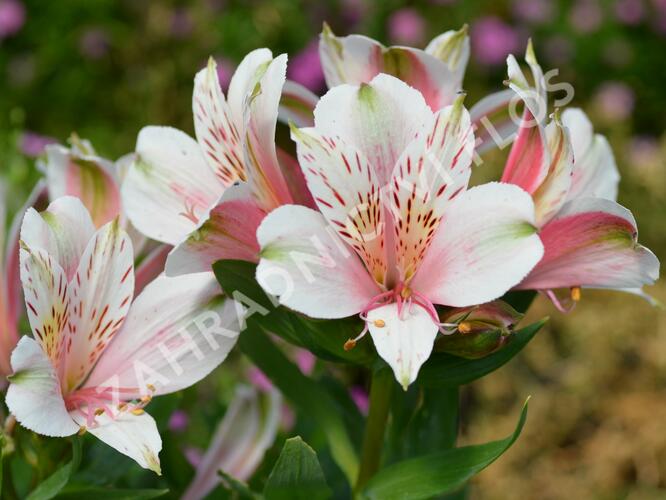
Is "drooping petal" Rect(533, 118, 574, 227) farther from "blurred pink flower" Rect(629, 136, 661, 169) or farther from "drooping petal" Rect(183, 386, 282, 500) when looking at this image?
"blurred pink flower" Rect(629, 136, 661, 169)

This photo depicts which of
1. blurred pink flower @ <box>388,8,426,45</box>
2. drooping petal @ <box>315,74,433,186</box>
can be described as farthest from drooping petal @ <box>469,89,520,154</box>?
blurred pink flower @ <box>388,8,426,45</box>

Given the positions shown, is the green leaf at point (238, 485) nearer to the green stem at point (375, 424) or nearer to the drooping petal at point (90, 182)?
the green stem at point (375, 424)

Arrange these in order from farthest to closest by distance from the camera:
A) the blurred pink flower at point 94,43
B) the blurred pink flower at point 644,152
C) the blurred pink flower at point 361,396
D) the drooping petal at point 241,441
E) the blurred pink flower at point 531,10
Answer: the blurred pink flower at point 531,10, the blurred pink flower at point 94,43, the blurred pink flower at point 644,152, the blurred pink flower at point 361,396, the drooping petal at point 241,441

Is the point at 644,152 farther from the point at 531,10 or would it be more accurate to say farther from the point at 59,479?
the point at 59,479

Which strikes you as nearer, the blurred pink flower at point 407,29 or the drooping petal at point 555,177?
the drooping petal at point 555,177

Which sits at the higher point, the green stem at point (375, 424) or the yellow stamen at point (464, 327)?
the yellow stamen at point (464, 327)

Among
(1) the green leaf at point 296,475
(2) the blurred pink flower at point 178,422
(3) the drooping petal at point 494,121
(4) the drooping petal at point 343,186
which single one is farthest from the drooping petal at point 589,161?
(2) the blurred pink flower at point 178,422

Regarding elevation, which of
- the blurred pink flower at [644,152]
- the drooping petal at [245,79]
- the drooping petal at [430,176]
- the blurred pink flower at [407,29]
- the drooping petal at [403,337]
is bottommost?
the blurred pink flower at [644,152]

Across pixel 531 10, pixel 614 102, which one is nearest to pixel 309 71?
pixel 614 102
